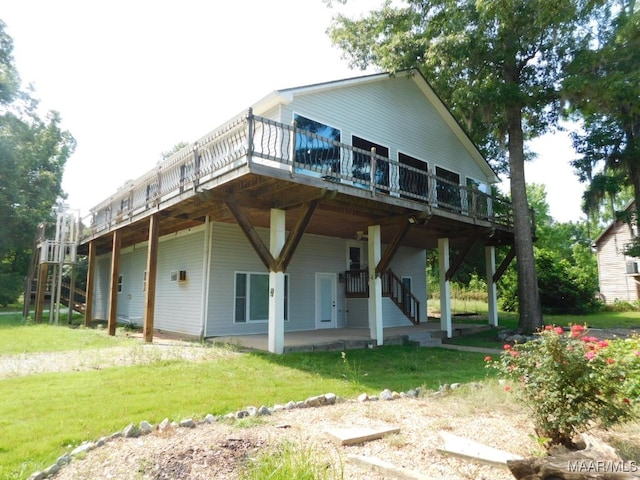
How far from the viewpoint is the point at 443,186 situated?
14.3 meters

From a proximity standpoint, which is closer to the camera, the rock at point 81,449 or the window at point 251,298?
the rock at point 81,449

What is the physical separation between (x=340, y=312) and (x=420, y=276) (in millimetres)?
5109

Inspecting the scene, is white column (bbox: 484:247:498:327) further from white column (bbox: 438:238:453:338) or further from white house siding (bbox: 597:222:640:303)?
white house siding (bbox: 597:222:640:303)

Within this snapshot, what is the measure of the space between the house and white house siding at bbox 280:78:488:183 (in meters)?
0.05

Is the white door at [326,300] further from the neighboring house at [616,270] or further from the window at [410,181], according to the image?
the neighboring house at [616,270]

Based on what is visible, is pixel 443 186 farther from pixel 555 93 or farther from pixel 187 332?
pixel 187 332

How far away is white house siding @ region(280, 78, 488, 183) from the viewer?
428 inches

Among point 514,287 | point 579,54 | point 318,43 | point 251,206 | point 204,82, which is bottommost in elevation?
point 514,287

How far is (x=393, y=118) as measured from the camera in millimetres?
13195

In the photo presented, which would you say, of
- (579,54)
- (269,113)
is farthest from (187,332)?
(579,54)

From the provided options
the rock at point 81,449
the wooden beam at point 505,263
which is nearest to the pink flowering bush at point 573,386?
the rock at point 81,449

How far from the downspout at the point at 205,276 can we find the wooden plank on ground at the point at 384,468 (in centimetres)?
834

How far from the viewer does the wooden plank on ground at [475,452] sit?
3.08 metres

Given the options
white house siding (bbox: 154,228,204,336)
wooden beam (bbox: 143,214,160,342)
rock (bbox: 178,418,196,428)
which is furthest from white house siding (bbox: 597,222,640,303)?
rock (bbox: 178,418,196,428)
